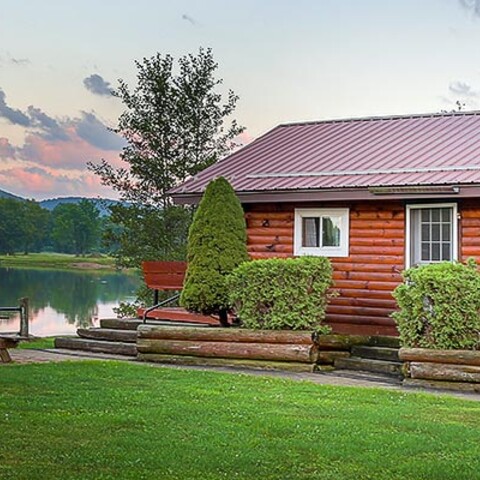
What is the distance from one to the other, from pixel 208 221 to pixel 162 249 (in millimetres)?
14072

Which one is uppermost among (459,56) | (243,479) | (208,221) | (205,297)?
(459,56)

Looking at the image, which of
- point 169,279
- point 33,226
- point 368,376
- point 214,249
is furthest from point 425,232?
point 33,226

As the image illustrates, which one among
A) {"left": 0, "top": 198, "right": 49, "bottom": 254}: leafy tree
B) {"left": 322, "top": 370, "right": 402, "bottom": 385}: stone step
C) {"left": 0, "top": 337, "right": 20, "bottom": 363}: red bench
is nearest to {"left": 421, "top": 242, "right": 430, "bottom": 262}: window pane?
{"left": 322, "top": 370, "right": 402, "bottom": 385}: stone step

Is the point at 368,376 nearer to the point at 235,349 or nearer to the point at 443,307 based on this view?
the point at 443,307

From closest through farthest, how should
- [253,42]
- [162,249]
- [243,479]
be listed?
[243,479], [253,42], [162,249]

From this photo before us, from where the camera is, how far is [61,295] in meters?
44.3

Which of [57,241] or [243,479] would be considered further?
[57,241]

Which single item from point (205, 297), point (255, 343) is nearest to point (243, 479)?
point (255, 343)

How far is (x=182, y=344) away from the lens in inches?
563

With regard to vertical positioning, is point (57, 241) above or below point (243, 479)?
above

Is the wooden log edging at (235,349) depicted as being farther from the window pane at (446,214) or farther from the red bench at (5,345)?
the window pane at (446,214)

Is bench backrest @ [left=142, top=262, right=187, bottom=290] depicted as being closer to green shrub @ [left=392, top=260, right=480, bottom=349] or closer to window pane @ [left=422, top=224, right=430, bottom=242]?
window pane @ [left=422, top=224, right=430, bottom=242]

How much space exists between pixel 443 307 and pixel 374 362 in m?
1.67

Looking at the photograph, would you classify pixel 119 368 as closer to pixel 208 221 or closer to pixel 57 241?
pixel 208 221
